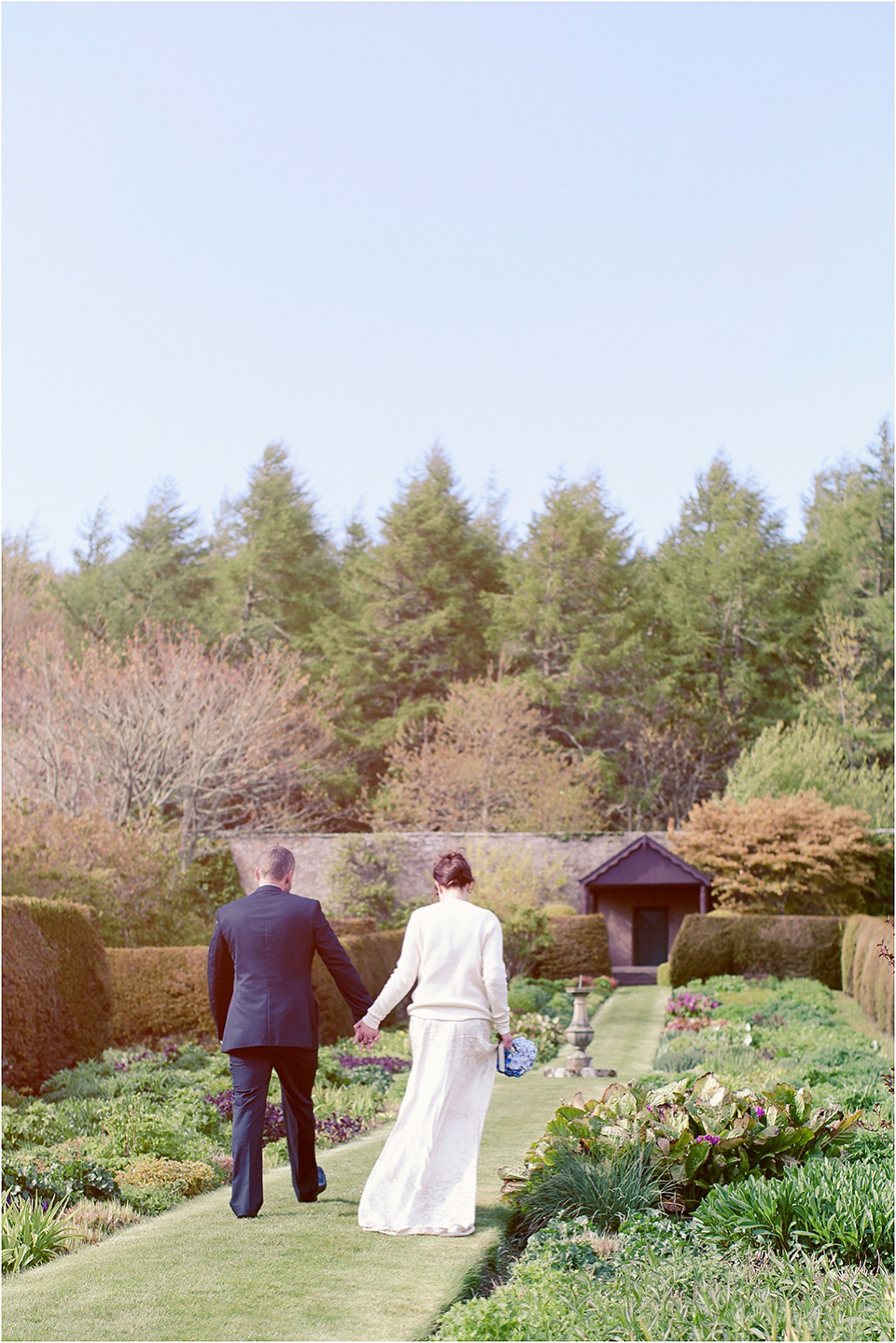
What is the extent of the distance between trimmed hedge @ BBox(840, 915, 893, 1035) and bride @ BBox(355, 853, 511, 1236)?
9.24 meters

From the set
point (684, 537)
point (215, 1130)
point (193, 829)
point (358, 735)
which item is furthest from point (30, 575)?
point (215, 1130)

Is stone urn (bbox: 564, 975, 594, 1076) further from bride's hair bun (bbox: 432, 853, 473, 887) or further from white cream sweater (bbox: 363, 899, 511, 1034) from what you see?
bride's hair bun (bbox: 432, 853, 473, 887)

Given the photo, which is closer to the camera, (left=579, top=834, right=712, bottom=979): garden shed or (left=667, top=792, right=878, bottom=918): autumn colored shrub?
(left=667, top=792, right=878, bottom=918): autumn colored shrub

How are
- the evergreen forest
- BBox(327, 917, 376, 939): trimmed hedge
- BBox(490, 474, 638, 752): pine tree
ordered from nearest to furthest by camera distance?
BBox(327, 917, 376, 939): trimmed hedge < the evergreen forest < BBox(490, 474, 638, 752): pine tree

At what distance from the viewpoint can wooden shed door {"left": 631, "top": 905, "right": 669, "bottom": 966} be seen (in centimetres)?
2825

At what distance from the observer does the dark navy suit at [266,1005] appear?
18.4 ft

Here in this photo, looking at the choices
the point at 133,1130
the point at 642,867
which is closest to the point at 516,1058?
the point at 133,1130

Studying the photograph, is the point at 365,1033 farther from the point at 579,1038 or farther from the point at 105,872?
the point at 105,872

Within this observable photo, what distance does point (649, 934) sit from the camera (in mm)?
28297

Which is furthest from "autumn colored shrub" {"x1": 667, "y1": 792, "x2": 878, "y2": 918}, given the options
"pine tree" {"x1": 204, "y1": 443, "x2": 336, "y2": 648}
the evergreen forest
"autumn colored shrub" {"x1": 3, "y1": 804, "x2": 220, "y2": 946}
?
"pine tree" {"x1": 204, "y1": 443, "x2": 336, "y2": 648}

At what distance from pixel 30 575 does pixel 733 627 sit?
24.3 meters

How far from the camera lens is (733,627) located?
40.0 meters

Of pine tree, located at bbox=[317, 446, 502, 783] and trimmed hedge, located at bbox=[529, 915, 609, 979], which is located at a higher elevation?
pine tree, located at bbox=[317, 446, 502, 783]

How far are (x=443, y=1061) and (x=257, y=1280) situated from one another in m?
1.26
